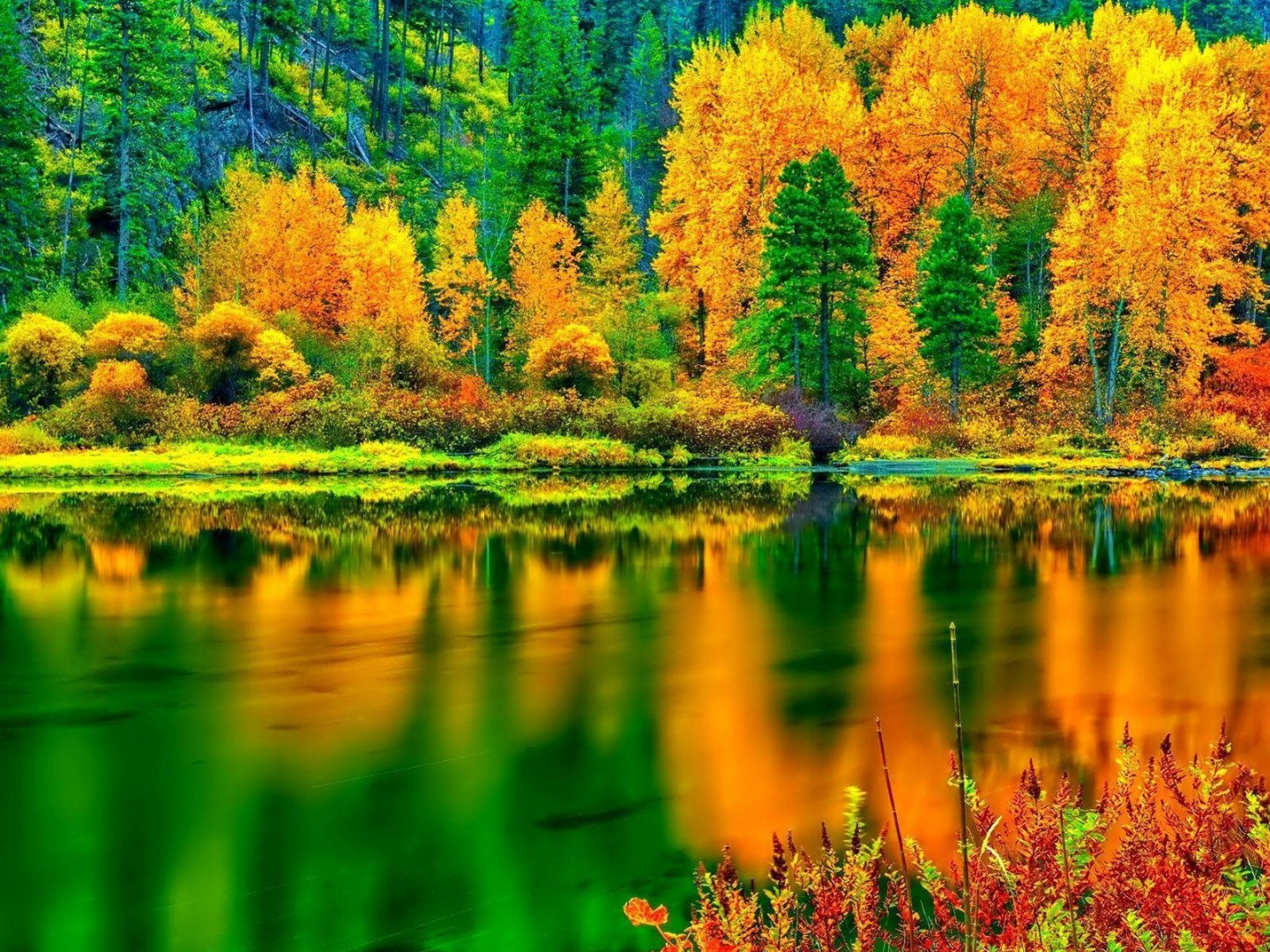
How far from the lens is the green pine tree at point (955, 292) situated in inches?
1571

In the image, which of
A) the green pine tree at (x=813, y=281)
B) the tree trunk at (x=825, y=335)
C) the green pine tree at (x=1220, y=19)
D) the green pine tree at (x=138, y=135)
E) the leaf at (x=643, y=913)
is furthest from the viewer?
the green pine tree at (x=1220, y=19)

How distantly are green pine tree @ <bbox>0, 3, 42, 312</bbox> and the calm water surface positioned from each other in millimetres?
28459

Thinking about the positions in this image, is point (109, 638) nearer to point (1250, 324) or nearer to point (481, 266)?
point (481, 266)

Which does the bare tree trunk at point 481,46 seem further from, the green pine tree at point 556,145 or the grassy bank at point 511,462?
the grassy bank at point 511,462

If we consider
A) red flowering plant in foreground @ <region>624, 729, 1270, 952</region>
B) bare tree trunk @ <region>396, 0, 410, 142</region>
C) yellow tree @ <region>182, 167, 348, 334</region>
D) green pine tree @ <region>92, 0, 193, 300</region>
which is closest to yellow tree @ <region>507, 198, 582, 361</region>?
yellow tree @ <region>182, 167, 348, 334</region>

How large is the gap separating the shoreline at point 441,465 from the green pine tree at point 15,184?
1377 cm

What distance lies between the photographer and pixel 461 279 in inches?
1871

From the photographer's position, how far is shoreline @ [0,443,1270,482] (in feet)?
118

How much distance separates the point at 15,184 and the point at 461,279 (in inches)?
713

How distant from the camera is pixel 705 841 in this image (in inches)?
298

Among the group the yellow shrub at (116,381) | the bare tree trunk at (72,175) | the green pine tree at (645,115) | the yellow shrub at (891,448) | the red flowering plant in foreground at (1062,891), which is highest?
the green pine tree at (645,115)

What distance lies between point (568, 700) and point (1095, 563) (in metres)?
11.4

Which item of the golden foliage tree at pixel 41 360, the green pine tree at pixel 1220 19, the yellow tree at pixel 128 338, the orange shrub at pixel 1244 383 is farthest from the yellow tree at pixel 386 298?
the green pine tree at pixel 1220 19

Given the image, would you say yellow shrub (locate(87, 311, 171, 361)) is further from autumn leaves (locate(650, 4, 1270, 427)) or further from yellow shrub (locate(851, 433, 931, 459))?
yellow shrub (locate(851, 433, 931, 459))
